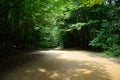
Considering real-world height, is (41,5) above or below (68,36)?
above

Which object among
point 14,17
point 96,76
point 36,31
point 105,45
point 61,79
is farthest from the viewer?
point 36,31

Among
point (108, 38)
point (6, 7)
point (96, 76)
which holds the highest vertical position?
point (6, 7)

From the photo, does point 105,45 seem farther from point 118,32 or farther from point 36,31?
point 36,31

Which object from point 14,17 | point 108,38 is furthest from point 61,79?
point 14,17

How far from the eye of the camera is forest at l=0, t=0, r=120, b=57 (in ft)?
55.2

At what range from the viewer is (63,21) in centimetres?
3681

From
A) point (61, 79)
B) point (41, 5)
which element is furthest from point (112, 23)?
point (61, 79)

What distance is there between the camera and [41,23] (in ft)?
95.3

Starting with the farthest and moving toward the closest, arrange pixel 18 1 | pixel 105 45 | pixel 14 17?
pixel 14 17, pixel 105 45, pixel 18 1

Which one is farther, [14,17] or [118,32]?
[14,17]

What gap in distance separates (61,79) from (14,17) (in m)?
14.8

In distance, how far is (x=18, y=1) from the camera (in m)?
15.7

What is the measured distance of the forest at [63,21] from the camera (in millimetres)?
16812

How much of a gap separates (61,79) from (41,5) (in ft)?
31.2
